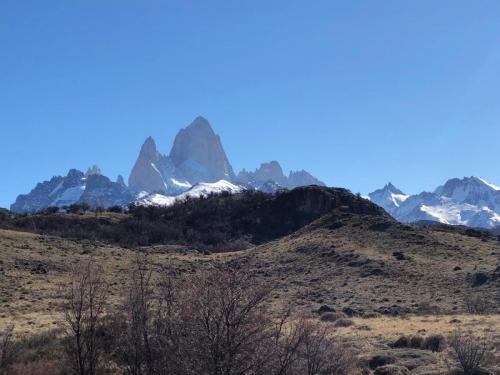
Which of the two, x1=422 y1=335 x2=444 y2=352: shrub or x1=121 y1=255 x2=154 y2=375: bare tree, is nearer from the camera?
x1=121 y1=255 x2=154 y2=375: bare tree

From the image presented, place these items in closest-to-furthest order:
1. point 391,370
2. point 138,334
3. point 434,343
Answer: point 138,334, point 391,370, point 434,343

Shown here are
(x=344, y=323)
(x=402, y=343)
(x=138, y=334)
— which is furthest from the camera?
(x=344, y=323)

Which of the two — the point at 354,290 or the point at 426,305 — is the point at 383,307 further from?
the point at 354,290

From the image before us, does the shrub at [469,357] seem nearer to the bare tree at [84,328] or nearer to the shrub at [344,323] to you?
the bare tree at [84,328]

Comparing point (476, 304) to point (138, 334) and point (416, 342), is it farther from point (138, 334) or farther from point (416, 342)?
point (138, 334)

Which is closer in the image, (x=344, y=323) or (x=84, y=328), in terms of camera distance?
(x=84, y=328)

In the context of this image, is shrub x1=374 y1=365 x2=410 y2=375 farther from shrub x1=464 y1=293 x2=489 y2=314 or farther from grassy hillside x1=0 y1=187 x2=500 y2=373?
shrub x1=464 y1=293 x2=489 y2=314

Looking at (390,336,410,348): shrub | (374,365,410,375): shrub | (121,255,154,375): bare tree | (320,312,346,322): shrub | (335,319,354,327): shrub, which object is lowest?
(374,365,410,375): shrub

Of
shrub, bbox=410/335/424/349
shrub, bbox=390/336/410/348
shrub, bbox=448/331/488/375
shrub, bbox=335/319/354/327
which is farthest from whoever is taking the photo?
shrub, bbox=335/319/354/327

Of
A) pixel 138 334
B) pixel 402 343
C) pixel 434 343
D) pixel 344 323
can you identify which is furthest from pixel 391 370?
pixel 344 323

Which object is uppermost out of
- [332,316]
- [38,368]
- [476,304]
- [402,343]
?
[476,304]

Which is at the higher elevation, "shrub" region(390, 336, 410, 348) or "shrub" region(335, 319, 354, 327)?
"shrub" region(335, 319, 354, 327)

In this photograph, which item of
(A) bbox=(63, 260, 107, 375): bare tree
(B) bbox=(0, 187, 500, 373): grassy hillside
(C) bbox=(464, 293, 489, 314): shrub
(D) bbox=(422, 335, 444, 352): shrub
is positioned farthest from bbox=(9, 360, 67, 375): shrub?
(C) bbox=(464, 293, 489, 314): shrub

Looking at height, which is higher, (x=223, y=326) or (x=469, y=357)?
(x=223, y=326)
